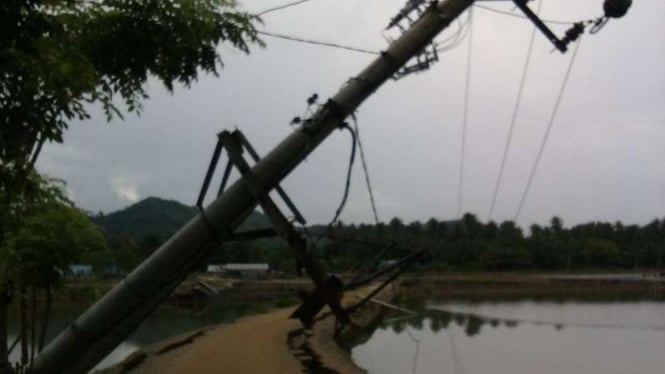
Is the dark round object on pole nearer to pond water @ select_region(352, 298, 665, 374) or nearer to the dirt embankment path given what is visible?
pond water @ select_region(352, 298, 665, 374)

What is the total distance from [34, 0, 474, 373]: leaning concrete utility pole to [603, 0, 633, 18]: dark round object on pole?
54.1 inches

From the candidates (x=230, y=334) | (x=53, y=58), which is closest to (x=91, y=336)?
(x=53, y=58)

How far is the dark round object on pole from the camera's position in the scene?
25.9 feet

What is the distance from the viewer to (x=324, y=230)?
24.1 feet

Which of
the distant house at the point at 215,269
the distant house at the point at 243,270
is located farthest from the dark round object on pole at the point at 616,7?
the distant house at the point at 215,269

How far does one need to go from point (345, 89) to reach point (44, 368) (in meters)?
4.14

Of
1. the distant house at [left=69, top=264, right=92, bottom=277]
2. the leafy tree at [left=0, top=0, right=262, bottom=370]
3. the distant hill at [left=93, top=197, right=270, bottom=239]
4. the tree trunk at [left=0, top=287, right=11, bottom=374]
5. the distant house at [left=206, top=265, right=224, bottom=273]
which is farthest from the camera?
the distant hill at [left=93, top=197, right=270, bottom=239]

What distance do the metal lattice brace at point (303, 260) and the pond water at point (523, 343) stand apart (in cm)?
574

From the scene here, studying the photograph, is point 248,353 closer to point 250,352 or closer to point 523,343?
point 250,352

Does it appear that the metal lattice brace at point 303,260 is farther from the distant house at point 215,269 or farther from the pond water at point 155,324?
the distant house at point 215,269

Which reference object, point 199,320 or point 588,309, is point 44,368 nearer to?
point 199,320

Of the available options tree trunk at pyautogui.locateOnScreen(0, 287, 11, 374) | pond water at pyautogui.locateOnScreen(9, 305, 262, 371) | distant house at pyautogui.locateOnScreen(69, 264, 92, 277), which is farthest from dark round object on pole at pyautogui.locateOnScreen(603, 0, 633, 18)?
pond water at pyautogui.locateOnScreen(9, 305, 262, 371)

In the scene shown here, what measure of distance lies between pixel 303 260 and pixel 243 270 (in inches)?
2786

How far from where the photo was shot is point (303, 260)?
6.79 m
